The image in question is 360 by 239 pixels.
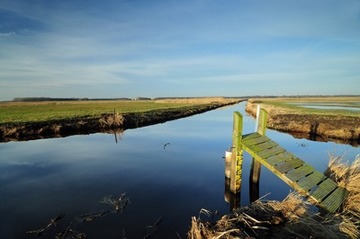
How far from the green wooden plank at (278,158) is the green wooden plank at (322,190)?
141 cm

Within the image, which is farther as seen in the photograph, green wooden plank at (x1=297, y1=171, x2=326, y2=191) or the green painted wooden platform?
green wooden plank at (x1=297, y1=171, x2=326, y2=191)

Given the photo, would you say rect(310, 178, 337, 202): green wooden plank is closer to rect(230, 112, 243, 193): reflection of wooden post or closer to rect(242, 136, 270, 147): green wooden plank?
rect(242, 136, 270, 147): green wooden plank

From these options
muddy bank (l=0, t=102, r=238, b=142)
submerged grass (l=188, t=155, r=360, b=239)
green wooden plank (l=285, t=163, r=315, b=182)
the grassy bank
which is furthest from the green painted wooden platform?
the grassy bank

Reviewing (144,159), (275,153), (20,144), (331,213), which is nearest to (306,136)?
(144,159)

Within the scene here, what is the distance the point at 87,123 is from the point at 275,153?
28.8 m

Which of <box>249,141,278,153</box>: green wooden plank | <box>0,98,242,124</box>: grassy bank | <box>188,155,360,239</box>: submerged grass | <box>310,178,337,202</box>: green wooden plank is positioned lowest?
<box>0,98,242,124</box>: grassy bank

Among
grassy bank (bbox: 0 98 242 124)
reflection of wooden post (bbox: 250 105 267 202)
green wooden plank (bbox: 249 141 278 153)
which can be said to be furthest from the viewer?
grassy bank (bbox: 0 98 242 124)

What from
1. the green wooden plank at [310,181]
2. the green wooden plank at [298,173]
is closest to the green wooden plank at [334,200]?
the green wooden plank at [310,181]

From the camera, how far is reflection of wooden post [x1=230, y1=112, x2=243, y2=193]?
10523 millimetres

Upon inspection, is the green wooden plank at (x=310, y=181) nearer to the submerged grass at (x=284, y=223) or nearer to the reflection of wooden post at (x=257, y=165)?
the submerged grass at (x=284, y=223)

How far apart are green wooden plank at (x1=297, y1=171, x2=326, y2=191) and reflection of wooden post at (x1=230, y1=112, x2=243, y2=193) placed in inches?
91.5

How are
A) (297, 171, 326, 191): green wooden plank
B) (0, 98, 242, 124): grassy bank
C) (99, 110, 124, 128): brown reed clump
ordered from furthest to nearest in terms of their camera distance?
(0, 98, 242, 124): grassy bank
(99, 110, 124, 128): brown reed clump
(297, 171, 326, 191): green wooden plank

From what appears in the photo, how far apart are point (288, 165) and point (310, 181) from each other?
88 centimetres

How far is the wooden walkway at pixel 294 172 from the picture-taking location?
8703 millimetres
